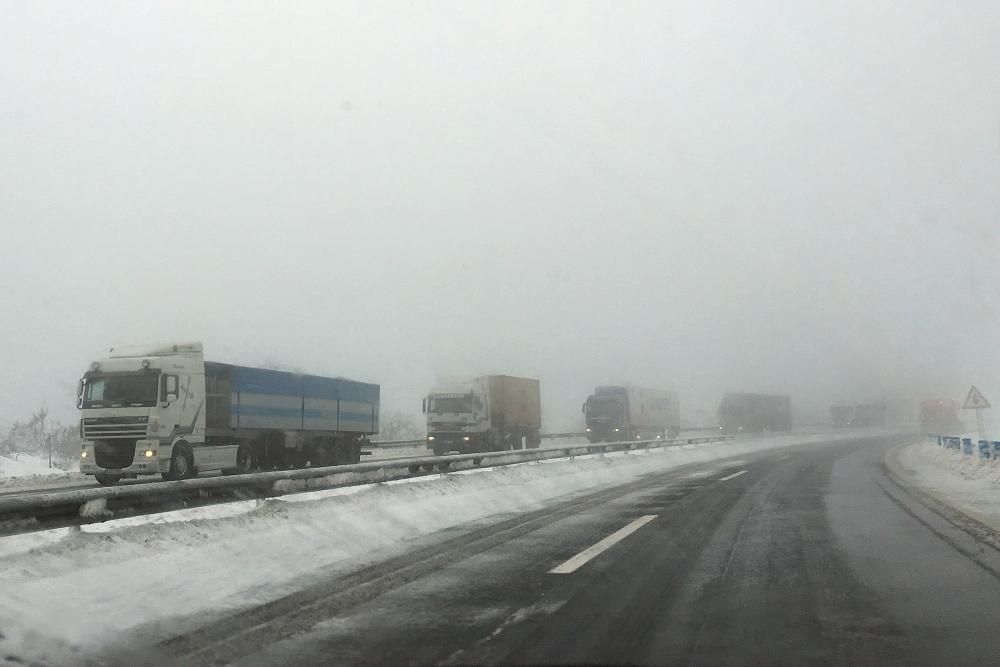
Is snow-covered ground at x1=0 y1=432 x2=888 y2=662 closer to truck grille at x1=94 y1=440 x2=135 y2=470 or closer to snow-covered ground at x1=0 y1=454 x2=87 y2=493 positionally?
truck grille at x1=94 y1=440 x2=135 y2=470

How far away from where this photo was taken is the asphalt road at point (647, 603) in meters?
4.45

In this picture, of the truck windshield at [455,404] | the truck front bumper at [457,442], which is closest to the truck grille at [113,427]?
the truck front bumper at [457,442]

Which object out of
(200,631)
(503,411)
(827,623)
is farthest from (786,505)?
(503,411)

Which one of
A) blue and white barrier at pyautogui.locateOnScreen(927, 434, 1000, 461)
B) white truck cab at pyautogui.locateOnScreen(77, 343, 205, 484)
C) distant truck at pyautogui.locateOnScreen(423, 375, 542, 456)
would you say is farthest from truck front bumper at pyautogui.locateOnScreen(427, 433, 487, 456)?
blue and white barrier at pyautogui.locateOnScreen(927, 434, 1000, 461)

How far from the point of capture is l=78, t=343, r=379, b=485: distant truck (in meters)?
17.2

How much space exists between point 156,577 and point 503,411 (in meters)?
28.3

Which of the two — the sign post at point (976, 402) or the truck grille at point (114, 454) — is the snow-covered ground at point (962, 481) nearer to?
the sign post at point (976, 402)

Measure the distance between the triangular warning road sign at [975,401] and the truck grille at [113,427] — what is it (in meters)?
26.0

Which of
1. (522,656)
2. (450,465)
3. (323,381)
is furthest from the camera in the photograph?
(323,381)

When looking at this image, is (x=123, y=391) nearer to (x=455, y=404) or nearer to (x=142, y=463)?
(x=142, y=463)

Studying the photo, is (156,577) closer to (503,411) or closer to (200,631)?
(200,631)

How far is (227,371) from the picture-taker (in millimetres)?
20172

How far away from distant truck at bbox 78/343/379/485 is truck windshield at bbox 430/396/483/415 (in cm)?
895

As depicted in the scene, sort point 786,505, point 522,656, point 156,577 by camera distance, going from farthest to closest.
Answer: point 786,505 → point 156,577 → point 522,656
